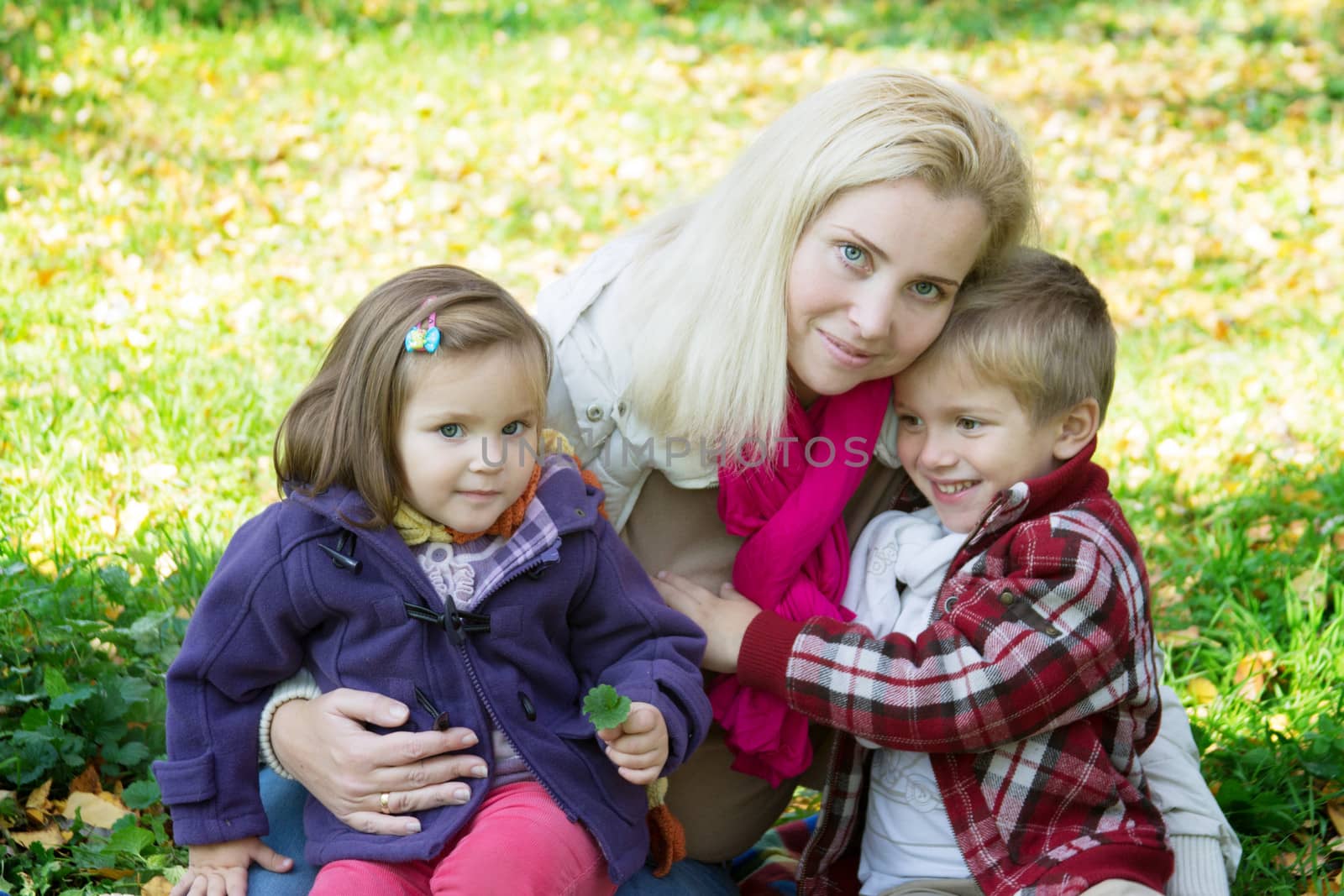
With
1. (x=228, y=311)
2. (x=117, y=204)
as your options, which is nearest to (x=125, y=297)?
(x=228, y=311)

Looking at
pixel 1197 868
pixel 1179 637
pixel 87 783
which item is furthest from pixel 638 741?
pixel 1179 637

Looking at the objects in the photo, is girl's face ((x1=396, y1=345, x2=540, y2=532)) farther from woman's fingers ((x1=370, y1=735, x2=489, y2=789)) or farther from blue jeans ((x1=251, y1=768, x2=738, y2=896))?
blue jeans ((x1=251, y1=768, x2=738, y2=896))

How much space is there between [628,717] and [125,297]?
345cm

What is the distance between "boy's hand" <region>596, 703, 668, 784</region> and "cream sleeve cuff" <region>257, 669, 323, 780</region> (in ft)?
1.80

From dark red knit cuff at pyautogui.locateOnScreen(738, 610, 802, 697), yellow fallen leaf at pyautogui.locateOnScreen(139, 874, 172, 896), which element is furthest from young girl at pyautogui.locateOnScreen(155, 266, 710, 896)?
yellow fallen leaf at pyautogui.locateOnScreen(139, 874, 172, 896)

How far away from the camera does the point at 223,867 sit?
2221 millimetres

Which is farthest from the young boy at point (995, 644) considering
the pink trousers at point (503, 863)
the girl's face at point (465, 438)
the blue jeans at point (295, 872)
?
the girl's face at point (465, 438)

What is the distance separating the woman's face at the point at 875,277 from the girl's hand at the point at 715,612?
1.55 feet

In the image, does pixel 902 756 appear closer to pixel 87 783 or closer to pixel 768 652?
pixel 768 652

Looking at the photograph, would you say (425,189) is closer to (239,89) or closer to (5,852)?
(239,89)

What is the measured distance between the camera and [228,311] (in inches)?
193

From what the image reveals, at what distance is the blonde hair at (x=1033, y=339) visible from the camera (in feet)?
8.05

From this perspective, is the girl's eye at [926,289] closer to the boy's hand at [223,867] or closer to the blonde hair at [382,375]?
the blonde hair at [382,375]

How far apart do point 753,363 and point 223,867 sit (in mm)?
1322
